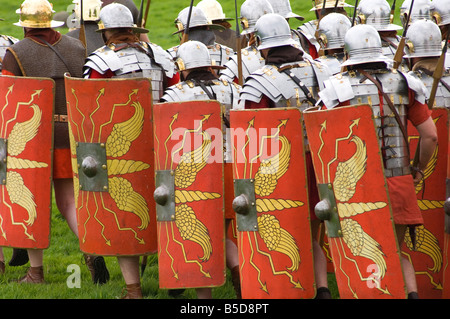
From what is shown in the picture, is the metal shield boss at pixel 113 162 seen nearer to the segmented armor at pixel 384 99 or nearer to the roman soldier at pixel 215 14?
the segmented armor at pixel 384 99

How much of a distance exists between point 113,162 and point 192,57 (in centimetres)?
83

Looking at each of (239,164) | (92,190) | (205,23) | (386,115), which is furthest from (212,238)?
(205,23)

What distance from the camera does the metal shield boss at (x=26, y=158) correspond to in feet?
21.8

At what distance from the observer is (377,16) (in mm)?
8094

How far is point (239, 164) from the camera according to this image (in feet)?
18.7

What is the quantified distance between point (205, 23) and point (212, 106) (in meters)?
2.95

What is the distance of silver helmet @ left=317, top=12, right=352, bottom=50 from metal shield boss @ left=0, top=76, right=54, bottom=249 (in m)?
2.30

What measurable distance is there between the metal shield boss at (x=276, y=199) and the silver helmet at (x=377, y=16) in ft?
9.03

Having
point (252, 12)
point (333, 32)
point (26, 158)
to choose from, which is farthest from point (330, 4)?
point (26, 158)

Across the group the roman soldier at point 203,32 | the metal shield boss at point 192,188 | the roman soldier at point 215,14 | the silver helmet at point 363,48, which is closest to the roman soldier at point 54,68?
the metal shield boss at point 192,188

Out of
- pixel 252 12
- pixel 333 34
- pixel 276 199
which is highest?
pixel 252 12

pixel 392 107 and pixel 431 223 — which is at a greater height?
pixel 392 107

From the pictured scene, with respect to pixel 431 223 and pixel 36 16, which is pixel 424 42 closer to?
pixel 431 223

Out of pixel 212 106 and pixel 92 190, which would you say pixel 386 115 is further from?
pixel 92 190
